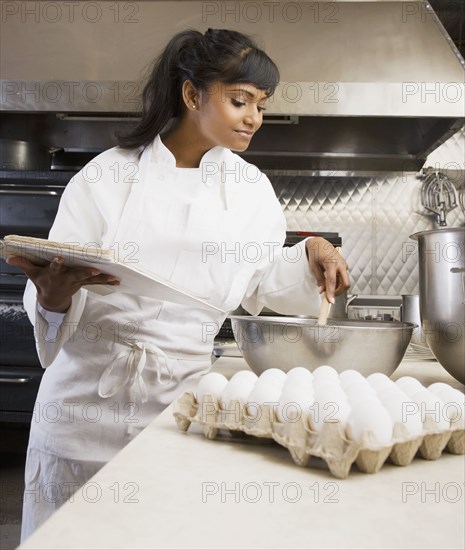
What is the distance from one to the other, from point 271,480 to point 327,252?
2.47 ft

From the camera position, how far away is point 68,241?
1386 millimetres

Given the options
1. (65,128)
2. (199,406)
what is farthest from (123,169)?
(65,128)

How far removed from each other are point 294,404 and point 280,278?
31.4 inches

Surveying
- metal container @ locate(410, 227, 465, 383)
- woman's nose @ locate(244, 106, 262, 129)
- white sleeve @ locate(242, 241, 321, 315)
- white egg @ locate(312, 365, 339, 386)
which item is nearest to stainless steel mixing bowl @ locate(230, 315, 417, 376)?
metal container @ locate(410, 227, 465, 383)

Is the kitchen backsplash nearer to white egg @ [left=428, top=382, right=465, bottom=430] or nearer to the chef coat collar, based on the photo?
the chef coat collar

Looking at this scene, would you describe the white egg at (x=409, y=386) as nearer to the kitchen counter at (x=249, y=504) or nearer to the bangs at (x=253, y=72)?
the kitchen counter at (x=249, y=504)

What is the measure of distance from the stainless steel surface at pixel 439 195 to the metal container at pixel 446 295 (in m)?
2.62

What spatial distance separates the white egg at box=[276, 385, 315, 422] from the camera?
2.17ft

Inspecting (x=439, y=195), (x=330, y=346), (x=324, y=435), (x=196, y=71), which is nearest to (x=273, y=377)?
(x=324, y=435)

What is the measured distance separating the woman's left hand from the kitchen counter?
57 centimetres

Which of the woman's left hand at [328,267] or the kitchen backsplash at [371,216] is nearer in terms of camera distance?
the woman's left hand at [328,267]

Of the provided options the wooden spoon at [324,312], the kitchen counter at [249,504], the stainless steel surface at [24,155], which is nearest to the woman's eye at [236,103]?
the wooden spoon at [324,312]

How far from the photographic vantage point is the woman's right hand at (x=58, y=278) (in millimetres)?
1158

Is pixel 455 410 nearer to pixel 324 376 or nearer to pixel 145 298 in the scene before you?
pixel 324 376
